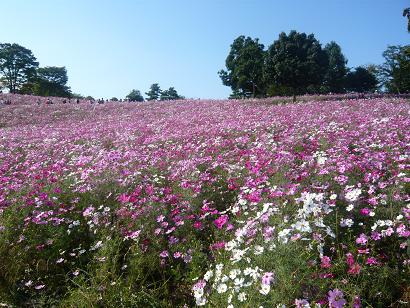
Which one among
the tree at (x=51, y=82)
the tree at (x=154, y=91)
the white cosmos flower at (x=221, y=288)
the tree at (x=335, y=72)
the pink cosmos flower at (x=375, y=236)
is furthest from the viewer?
the tree at (x=154, y=91)

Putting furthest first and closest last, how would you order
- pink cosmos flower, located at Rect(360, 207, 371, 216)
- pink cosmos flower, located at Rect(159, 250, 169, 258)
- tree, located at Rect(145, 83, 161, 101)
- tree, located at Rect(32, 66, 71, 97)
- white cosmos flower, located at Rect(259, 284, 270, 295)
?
tree, located at Rect(145, 83, 161, 101) < tree, located at Rect(32, 66, 71, 97) < pink cosmos flower, located at Rect(159, 250, 169, 258) < pink cosmos flower, located at Rect(360, 207, 371, 216) < white cosmos flower, located at Rect(259, 284, 270, 295)

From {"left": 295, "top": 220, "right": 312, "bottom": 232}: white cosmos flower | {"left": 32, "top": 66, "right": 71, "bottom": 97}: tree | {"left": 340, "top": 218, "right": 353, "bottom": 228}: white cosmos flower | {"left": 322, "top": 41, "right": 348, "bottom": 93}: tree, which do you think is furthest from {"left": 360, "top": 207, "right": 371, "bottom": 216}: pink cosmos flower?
{"left": 32, "top": 66, "right": 71, "bottom": 97}: tree

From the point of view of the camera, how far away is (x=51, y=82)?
63594 millimetres

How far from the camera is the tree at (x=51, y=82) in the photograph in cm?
6103

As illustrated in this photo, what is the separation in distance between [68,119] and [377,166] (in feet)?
70.6

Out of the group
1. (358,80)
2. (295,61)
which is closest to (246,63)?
(295,61)

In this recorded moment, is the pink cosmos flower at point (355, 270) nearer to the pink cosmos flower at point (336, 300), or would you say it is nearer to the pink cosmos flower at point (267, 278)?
the pink cosmos flower at point (336, 300)

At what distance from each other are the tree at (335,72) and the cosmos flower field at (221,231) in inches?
1802

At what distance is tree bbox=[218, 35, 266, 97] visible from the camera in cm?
4091

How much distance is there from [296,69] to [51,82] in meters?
48.8

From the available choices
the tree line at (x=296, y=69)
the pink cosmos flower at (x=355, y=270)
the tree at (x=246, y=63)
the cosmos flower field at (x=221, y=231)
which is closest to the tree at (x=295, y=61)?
the tree line at (x=296, y=69)

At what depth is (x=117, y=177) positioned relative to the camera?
282 inches

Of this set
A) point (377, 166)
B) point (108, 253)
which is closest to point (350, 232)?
point (377, 166)

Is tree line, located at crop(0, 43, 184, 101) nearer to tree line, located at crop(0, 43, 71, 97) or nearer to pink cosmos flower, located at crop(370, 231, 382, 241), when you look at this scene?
tree line, located at crop(0, 43, 71, 97)
